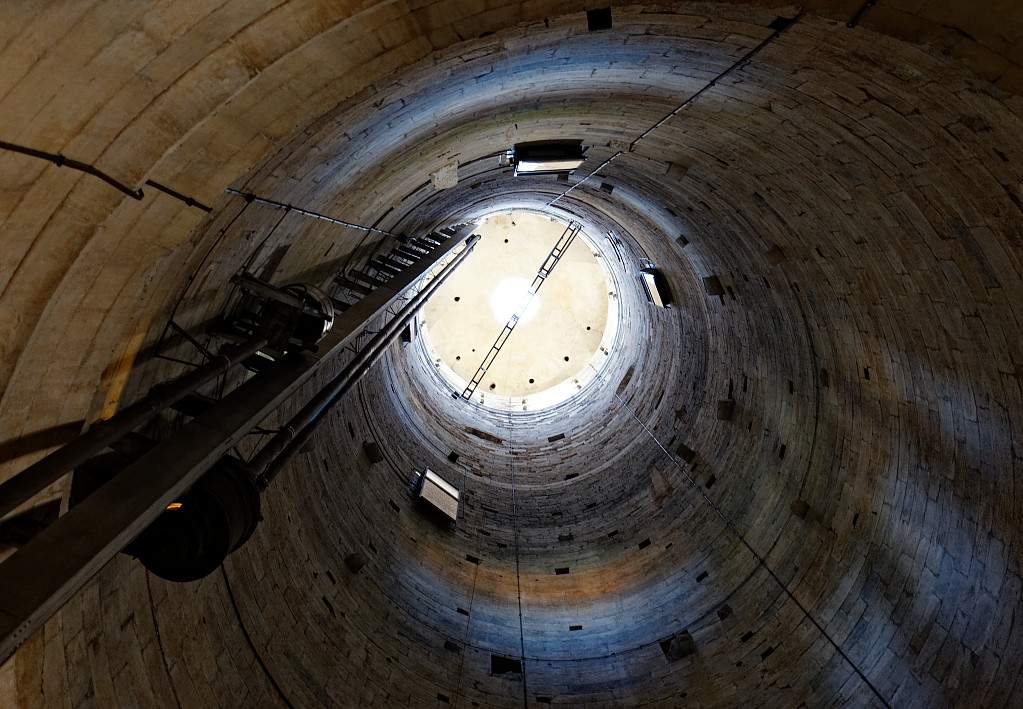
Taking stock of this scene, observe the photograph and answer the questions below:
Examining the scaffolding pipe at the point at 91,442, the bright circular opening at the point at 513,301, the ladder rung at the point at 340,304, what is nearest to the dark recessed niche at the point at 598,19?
the scaffolding pipe at the point at 91,442

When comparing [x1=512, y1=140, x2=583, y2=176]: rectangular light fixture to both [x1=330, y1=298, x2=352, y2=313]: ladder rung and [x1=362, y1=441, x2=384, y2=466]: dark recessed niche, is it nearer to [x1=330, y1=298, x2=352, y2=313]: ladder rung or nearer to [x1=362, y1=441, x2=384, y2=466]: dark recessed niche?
[x1=330, y1=298, x2=352, y2=313]: ladder rung

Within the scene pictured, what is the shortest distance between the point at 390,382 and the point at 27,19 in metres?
11.7

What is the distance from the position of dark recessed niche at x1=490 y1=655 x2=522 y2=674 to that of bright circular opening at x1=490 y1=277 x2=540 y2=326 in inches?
632

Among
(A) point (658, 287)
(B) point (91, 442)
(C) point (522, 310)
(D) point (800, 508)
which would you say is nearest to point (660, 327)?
(A) point (658, 287)

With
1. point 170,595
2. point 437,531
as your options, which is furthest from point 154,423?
point 437,531

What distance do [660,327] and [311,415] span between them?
10.2 meters

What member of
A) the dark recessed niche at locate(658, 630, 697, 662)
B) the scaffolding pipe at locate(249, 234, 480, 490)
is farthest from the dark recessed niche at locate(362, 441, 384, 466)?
the dark recessed niche at locate(658, 630, 697, 662)

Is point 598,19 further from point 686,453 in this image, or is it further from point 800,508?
point 686,453

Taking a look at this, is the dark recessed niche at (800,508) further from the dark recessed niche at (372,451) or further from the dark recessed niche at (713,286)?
the dark recessed niche at (372,451)

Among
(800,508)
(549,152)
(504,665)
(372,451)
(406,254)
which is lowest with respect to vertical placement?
(504,665)

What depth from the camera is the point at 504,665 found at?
1008 centimetres

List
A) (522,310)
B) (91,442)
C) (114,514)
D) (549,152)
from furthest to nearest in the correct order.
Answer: (522,310) < (549,152) < (91,442) < (114,514)

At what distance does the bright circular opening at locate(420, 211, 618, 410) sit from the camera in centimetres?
2203

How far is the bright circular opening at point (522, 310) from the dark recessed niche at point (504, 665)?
11265 millimetres
